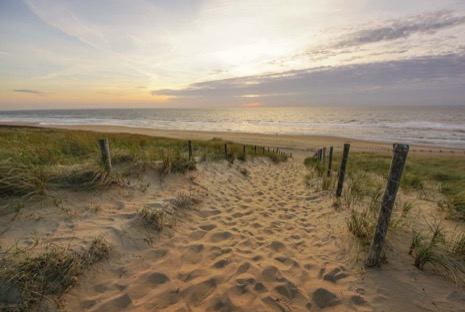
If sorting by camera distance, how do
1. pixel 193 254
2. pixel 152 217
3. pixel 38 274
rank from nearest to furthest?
pixel 38 274
pixel 193 254
pixel 152 217

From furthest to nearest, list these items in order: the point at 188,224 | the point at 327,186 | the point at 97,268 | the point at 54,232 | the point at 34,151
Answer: the point at 327,186
the point at 34,151
the point at 188,224
the point at 54,232
the point at 97,268

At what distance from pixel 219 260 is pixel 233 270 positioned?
1.07 feet

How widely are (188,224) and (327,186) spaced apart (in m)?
5.18

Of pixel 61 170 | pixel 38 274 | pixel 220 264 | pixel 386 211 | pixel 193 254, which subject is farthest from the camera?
pixel 61 170

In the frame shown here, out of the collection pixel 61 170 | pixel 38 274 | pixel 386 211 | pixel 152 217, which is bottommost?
pixel 152 217

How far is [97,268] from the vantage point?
324 centimetres

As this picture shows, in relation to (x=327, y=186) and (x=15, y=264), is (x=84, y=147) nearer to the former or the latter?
(x=15, y=264)

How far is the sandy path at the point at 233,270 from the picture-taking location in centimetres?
297

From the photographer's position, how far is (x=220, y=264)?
12.3 feet

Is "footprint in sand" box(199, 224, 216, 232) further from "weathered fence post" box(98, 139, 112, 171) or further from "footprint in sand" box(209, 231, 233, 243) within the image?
"weathered fence post" box(98, 139, 112, 171)

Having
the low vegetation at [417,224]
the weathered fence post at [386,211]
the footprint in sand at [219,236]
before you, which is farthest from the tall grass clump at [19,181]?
the low vegetation at [417,224]

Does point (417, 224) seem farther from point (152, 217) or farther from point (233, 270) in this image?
point (152, 217)

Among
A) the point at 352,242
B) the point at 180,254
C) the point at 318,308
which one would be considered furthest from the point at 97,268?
the point at 352,242

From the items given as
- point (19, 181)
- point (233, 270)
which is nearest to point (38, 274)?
point (19, 181)
